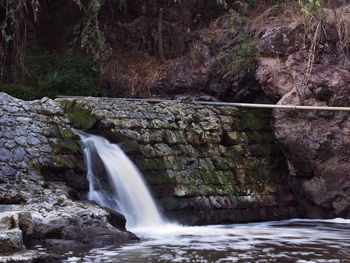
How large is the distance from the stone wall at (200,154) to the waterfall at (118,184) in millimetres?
205

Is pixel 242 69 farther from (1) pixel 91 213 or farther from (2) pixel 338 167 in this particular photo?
(1) pixel 91 213

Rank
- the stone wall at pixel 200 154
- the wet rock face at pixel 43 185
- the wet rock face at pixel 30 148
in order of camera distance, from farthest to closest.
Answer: the stone wall at pixel 200 154, the wet rock face at pixel 30 148, the wet rock face at pixel 43 185

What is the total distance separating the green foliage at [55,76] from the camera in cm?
1040

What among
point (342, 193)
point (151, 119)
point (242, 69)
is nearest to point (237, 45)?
point (242, 69)

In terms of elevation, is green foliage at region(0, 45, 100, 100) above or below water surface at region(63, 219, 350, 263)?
above

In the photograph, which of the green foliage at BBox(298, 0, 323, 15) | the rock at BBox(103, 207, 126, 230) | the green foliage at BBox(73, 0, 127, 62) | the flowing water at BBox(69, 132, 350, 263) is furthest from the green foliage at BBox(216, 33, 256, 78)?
the rock at BBox(103, 207, 126, 230)

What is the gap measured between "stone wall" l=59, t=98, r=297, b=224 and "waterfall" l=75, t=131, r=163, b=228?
0.67ft

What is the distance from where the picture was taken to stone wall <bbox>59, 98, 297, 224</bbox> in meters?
7.83

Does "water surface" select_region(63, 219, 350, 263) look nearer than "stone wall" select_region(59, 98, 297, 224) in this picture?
Yes

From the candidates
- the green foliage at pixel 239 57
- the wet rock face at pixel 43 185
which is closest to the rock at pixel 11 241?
the wet rock face at pixel 43 185

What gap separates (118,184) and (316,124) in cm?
355

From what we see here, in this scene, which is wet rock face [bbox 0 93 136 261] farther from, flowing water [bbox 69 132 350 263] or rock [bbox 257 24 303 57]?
rock [bbox 257 24 303 57]

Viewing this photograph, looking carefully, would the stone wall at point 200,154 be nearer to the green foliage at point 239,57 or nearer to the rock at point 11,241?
the green foliage at point 239,57

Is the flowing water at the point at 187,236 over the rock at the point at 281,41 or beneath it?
beneath
